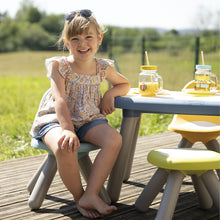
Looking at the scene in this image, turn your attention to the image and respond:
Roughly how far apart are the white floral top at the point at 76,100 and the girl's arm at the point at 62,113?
0.04 meters

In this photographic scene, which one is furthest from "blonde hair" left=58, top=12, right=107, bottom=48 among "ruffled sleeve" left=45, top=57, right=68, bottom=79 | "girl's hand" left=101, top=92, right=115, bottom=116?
"girl's hand" left=101, top=92, right=115, bottom=116

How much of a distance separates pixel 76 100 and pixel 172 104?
642mm

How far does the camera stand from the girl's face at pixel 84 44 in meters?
2.35

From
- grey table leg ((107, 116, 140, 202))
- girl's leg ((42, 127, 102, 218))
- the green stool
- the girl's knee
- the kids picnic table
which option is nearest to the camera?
the green stool

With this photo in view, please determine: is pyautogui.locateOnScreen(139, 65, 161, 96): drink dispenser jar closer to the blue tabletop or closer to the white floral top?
the blue tabletop

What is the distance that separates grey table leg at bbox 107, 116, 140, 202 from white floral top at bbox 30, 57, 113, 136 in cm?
17

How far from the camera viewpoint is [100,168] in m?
2.21

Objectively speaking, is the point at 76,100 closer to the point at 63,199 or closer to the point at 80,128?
the point at 80,128

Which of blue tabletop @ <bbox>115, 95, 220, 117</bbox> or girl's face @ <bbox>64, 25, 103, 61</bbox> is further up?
girl's face @ <bbox>64, 25, 103, 61</bbox>

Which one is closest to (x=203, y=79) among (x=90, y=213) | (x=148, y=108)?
(x=148, y=108)

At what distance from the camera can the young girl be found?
220 cm

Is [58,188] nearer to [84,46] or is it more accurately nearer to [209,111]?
[84,46]

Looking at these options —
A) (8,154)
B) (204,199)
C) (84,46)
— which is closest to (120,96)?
(84,46)

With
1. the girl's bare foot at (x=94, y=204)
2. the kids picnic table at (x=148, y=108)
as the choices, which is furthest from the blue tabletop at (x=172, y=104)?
the girl's bare foot at (x=94, y=204)
